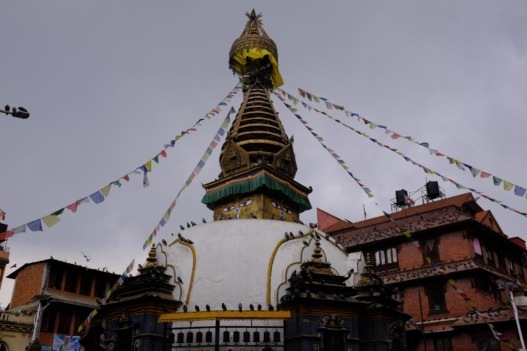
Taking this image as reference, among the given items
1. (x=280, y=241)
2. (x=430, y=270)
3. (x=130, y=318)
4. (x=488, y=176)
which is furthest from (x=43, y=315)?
(x=488, y=176)

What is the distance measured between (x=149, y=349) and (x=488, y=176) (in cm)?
1301

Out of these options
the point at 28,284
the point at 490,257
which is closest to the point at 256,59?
the point at 490,257

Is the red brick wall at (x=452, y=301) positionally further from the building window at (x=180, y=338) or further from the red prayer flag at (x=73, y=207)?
the red prayer flag at (x=73, y=207)

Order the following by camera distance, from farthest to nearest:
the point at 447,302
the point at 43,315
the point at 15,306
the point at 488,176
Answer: the point at 15,306 < the point at 43,315 < the point at 447,302 < the point at 488,176

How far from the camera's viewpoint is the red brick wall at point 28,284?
3531 cm

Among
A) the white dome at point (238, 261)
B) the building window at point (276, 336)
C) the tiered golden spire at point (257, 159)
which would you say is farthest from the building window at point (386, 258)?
the building window at point (276, 336)

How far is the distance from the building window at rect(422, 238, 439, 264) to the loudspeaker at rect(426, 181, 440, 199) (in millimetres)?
7418

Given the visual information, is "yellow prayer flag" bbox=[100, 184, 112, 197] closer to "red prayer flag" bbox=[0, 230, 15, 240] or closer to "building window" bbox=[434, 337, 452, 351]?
"red prayer flag" bbox=[0, 230, 15, 240]

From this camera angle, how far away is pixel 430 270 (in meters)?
30.2

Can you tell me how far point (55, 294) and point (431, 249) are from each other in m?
24.5

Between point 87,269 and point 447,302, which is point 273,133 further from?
point 87,269

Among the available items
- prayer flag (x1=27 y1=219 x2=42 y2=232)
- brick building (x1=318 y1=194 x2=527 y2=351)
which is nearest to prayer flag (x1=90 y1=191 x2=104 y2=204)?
prayer flag (x1=27 y1=219 x2=42 y2=232)

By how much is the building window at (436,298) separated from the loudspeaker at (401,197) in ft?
31.5

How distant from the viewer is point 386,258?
33.0m
